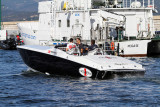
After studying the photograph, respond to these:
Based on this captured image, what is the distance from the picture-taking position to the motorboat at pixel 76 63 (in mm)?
17250

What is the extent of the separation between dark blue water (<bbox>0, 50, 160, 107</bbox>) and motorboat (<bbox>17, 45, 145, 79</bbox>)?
0.35m

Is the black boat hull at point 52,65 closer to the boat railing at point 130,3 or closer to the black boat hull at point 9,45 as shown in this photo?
the boat railing at point 130,3

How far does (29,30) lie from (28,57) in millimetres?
21539

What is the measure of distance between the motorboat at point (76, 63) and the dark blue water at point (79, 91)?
353mm

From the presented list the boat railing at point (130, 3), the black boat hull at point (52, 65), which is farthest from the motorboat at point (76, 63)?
the boat railing at point (130, 3)

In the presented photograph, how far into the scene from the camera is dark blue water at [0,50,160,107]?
1318cm

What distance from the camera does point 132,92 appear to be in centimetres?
1482

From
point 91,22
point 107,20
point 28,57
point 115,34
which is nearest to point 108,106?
point 28,57

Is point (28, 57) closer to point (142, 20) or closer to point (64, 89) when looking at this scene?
point (64, 89)

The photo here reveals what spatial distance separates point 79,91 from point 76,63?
305cm

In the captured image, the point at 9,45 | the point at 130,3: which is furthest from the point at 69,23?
the point at 9,45

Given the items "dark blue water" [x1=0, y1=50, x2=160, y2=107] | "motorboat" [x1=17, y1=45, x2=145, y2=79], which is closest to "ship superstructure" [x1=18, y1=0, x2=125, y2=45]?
"motorboat" [x1=17, y1=45, x2=145, y2=79]

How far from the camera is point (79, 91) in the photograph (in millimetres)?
15062

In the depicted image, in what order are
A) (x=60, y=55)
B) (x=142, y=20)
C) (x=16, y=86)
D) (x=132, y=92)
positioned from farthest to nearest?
(x=142, y=20), (x=60, y=55), (x=16, y=86), (x=132, y=92)
